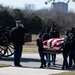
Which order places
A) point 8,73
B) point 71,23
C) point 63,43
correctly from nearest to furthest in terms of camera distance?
point 8,73
point 63,43
point 71,23

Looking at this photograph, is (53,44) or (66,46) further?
(53,44)

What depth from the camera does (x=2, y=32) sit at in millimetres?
19531

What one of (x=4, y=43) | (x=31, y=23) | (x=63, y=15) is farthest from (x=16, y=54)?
(x=63, y=15)

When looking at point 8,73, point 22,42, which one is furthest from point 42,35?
point 8,73

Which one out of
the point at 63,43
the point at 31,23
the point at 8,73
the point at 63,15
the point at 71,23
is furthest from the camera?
the point at 63,15

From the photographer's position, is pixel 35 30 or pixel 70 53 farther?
pixel 35 30

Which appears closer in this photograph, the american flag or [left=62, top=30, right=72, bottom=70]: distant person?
[left=62, top=30, right=72, bottom=70]: distant person

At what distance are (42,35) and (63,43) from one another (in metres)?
1.10

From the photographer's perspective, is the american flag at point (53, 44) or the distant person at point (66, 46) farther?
the american flag at point (53, 44)

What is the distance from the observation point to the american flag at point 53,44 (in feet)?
51.0

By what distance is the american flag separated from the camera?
15531 mm

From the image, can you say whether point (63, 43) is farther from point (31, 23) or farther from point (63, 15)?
point (63, 15)

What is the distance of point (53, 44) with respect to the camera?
15.7m

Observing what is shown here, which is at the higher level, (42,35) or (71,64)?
(42,35)
